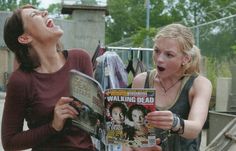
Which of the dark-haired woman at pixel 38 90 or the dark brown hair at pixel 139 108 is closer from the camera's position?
the dark brown hair at pixel 139 108

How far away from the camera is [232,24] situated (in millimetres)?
9766

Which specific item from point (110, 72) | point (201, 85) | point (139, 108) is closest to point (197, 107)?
point (201, 85)

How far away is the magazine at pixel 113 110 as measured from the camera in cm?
220

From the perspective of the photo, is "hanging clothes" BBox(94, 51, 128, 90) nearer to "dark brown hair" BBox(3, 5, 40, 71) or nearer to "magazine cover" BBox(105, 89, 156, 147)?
"dark brown hair" BBox(3, 5, 40, 71)

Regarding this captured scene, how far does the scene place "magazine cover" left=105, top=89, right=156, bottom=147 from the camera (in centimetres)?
219

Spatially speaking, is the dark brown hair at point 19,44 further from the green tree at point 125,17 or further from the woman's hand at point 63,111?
the green tree at point 125,17

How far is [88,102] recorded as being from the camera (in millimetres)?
2352

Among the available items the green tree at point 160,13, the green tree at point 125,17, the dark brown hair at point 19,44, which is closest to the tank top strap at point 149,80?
the dark brown hair at point 19,44

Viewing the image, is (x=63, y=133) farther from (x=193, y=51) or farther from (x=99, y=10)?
(x=99, y=10)

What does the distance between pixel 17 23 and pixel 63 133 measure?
0.63 m

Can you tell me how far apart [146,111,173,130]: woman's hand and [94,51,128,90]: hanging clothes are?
374cm

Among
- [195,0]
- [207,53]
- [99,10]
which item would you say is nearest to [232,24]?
[207,53]

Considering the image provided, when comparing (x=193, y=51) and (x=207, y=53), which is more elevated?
(x=193, y=51)

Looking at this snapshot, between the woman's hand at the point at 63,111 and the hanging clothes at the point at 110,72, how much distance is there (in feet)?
11.7
